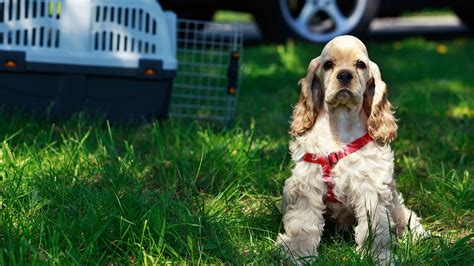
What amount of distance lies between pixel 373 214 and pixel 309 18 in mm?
3972

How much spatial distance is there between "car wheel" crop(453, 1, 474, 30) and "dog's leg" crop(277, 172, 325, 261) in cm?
546

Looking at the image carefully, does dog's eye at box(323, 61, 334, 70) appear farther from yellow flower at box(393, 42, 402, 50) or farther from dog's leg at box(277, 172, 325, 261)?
yellow flower at box(393, 42, 402, 50)

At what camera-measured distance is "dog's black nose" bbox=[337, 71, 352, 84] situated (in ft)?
8.83

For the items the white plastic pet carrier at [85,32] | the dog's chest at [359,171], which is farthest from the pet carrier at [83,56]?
the dog's chest at [359,171]

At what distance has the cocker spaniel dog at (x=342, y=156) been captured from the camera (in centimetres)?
274

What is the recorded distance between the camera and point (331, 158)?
2.80 metres

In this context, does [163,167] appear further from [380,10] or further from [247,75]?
[380,10]

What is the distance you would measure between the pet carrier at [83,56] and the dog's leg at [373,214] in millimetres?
1578

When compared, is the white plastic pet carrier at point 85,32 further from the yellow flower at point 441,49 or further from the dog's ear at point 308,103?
the yellow flower at point 441,49

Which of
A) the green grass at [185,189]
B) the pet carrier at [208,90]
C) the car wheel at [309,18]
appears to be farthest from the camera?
the car wheel at [309,18]

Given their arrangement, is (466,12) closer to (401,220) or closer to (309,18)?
(309,18)

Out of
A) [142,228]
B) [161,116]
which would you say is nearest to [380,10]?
[161,116]

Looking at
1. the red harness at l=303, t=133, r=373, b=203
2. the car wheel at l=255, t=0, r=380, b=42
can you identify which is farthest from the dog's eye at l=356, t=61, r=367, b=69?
the car wheel at l=255, t=0, r=380, b=42

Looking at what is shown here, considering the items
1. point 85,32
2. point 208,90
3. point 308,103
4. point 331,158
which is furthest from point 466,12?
point 331,158
